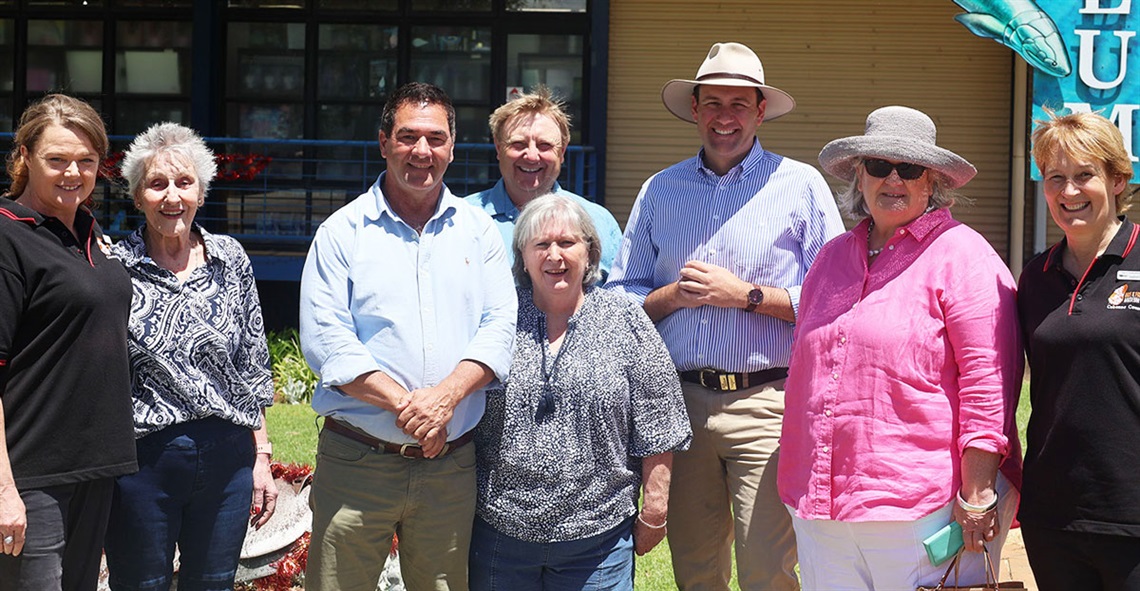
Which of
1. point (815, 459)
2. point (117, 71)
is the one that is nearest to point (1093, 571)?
point (815, 459)

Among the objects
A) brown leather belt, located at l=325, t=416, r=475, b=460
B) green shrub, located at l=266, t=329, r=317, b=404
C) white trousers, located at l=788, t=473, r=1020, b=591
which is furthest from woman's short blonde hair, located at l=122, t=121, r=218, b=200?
green shrub, located at l=266, t=329, r=317, b=404

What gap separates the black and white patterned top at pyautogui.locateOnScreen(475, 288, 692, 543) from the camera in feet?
12.1

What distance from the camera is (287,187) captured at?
12570mm

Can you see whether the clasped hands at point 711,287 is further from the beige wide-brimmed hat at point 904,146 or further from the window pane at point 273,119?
the window pane at point 273,119

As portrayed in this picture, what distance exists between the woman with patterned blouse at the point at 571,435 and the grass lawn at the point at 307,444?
6.08 feet

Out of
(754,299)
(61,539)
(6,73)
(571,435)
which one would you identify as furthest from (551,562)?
(6,73)

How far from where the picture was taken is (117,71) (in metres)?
12.9

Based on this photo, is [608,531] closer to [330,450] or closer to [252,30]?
[330,450]

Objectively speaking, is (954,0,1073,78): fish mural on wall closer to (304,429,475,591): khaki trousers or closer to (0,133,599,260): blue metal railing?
(0,133,599,260): blue metal railing

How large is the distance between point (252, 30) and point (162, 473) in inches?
387

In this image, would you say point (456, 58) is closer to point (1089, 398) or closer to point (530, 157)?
point (530, 157)

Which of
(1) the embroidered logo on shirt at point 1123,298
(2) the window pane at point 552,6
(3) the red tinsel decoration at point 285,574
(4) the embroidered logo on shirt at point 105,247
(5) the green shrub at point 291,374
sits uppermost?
(2) the window pane at point 552,6

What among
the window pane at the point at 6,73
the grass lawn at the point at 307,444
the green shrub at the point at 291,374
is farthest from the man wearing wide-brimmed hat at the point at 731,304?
the window pane at the point at 6,73

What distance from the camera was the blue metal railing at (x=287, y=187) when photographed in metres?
11.4
